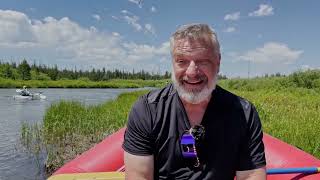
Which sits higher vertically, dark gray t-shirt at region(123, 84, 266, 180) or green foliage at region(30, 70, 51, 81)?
dark gray t-shirt at region(123, 84, 266, 180)

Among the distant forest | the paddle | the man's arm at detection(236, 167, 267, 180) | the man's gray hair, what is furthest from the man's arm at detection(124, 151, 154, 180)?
the distant forest

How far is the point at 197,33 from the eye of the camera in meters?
2.15

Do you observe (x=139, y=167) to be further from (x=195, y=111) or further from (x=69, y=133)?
(x=69, y=133)

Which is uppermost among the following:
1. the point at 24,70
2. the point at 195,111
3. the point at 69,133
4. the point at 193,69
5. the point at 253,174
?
the point at 193,69

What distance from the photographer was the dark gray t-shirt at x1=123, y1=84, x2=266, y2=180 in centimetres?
223

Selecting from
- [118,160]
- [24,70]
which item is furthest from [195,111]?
[24,70]

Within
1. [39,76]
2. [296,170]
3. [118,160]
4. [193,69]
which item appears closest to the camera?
[193,69]

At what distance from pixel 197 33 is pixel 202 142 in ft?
1.86

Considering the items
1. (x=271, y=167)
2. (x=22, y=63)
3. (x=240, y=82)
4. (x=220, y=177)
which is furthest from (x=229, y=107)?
(x=22, y=63)

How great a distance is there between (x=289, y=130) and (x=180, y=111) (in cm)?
431

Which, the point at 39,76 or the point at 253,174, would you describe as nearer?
the point at 253,174

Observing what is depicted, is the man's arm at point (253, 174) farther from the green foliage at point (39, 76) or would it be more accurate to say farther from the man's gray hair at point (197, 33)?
the green foliage at point (39, 76)

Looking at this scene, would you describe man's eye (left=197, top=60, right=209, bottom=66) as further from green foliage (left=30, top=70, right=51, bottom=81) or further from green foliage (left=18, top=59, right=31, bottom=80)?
green foliage (left=30, top=70, right=51, bottom=81)

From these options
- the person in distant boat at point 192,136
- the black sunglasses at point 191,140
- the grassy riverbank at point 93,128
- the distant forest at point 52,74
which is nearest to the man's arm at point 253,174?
the person in distant boat at point 192,136
